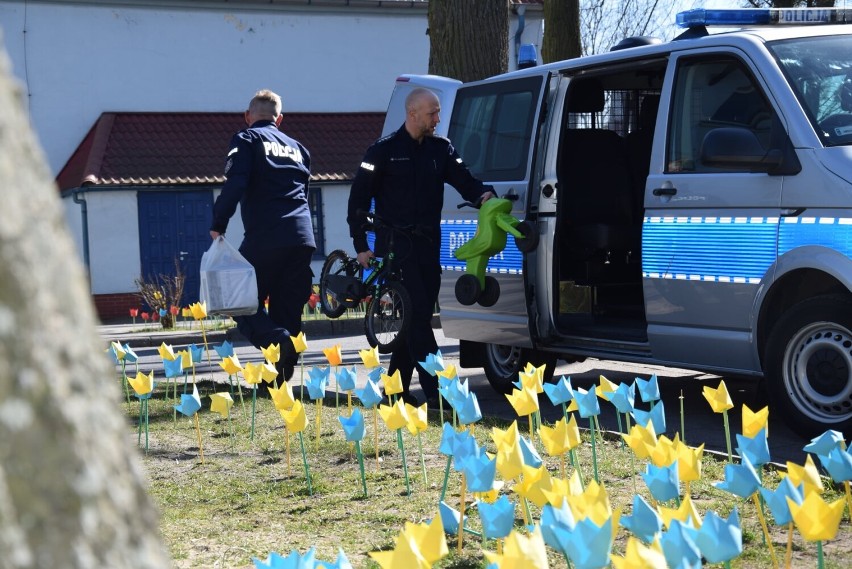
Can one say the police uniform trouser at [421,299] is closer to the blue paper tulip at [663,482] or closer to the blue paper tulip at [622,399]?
the blue paper tulip at [622,399]

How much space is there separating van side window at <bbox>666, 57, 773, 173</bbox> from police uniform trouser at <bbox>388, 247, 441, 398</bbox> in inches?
71.2

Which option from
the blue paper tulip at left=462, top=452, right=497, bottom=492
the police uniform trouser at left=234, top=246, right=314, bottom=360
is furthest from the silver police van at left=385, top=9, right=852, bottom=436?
the blue paper tulip at left=462, top=452, right=497, bottom=492

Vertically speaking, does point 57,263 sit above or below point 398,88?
below

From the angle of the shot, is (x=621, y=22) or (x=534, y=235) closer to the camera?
(x=534, y=235)

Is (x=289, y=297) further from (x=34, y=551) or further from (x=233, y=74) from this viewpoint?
(x=233, y=74)

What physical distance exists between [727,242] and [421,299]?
217 centimetres

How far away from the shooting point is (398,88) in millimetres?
10234

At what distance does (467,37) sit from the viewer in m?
14.3

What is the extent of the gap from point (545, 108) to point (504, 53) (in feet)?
22.0

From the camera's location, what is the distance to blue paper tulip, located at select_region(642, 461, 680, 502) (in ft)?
10.2

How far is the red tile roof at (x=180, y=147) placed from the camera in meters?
24.8

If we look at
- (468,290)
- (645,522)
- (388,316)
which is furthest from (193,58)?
(645,522)

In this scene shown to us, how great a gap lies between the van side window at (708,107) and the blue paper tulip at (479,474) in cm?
375

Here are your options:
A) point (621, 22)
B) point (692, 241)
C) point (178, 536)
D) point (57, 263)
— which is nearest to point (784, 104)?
point (692, 241)
